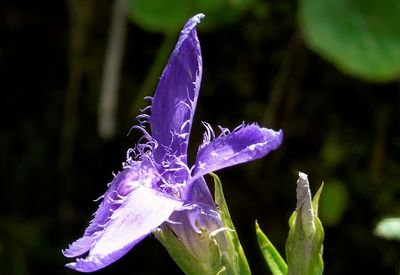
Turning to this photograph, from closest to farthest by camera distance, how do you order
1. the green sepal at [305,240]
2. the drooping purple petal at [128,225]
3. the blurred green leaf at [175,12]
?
1. the drooping purple petal at [128,225]
2. the green sepal at [305,240]
3. the blurred green leaf at [175,12]

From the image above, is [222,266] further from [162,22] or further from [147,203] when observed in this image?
[162,22]

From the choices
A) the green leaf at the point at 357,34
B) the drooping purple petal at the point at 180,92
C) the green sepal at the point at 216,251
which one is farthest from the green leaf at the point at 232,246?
the green leaf at the point at 357,34

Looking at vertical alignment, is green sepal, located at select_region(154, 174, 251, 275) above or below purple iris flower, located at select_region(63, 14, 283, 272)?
below

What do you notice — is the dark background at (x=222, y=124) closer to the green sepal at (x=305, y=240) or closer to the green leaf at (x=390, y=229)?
the green leaf at (x=390, y=229)

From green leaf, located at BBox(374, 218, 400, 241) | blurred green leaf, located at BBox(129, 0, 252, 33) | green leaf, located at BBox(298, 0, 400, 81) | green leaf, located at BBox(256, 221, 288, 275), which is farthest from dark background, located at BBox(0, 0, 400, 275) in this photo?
green leaf, located at BBox(256, 221, 288, 275)

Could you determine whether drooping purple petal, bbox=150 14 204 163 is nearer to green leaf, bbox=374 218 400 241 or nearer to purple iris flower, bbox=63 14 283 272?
purple iris flower, bbox=63 14 283 272

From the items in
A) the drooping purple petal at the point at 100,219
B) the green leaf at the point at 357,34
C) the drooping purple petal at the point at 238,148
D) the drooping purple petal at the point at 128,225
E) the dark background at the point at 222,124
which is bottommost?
the dark background at the point at 222,124
